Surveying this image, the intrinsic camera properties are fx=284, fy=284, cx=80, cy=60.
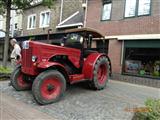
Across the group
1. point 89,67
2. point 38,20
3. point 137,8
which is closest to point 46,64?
point 89,67

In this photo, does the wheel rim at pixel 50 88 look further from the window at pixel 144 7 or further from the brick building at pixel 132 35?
the window at pixel 144 7

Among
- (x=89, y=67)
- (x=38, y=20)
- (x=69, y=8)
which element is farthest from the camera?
(x=38, y=20)

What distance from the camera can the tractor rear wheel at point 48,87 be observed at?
8359 mm

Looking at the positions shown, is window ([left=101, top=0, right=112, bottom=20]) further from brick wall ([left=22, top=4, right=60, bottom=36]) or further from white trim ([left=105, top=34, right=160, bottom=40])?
brick wall ([left=22, top=4, right=60, bottom=36])

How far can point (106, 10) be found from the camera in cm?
1706

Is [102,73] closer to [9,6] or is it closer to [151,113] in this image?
[9,6]

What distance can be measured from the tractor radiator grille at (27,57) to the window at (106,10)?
8.59 metres

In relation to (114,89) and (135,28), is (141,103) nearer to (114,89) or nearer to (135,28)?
(114,89)

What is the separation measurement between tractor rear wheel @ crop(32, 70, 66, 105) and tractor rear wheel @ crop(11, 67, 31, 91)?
1.94 meters

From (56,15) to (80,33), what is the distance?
1373 centimetres

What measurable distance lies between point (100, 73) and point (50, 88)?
2.86 m

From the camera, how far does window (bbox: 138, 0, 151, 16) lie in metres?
14.4

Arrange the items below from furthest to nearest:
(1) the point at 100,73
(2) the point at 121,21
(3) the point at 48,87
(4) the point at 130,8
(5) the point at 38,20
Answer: (5) the point at 38,20
(2) the point at 121,21
(4) the point at 130,8
(1) the point at 100,73
(3) the point at 48,87

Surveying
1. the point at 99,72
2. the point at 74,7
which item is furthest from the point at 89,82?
the point at 74,7
